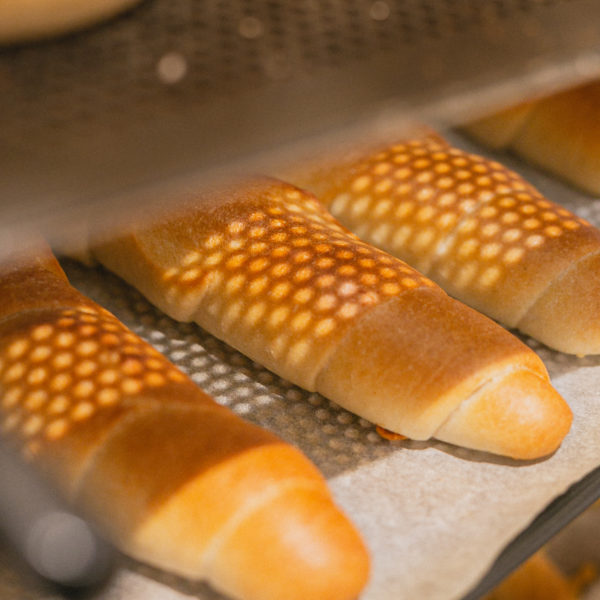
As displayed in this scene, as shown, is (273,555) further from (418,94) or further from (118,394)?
(418,94)

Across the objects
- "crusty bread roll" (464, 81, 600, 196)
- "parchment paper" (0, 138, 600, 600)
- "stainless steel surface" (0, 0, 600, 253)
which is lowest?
"parchment paper" (0, 138, 600, 600)

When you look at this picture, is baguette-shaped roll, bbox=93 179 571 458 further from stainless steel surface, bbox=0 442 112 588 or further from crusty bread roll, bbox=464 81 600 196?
crusty bread roll, bbox=464 81 600 196

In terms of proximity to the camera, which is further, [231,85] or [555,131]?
[555,131]

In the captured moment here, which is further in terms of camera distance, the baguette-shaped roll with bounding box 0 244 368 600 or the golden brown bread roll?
the golden brown bread roll

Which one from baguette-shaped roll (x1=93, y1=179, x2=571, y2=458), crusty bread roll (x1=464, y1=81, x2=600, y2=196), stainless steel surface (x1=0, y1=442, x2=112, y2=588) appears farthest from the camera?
crusty bread roll (x1=464, y1=81, x2=600, y2=196)

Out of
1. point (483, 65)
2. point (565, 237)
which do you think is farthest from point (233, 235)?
point (483, 65)

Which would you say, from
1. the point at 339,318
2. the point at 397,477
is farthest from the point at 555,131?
the point at 397,477

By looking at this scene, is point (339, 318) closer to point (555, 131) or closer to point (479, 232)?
point (479, 232)

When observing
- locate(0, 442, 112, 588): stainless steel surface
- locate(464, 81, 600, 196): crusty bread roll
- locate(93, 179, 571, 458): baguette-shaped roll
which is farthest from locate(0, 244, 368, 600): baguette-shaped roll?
locate(464, 81, 600, 196): crusty bread roll
